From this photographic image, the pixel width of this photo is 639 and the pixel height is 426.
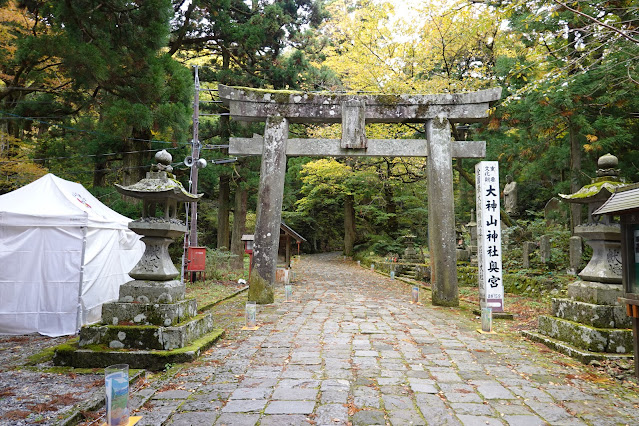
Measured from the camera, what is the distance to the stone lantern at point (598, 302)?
15.6 ft

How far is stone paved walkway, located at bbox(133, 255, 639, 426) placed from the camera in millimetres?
3233

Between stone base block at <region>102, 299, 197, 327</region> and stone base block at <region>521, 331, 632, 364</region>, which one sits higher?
stone base block at <region>102, 299, 197, 327</region>

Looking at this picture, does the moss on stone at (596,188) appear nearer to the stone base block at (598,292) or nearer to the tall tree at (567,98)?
the stone base block at (598,292)

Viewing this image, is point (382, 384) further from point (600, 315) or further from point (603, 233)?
point (603, 233)

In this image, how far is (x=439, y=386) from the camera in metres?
3.96

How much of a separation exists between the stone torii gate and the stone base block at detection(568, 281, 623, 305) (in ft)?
12.6

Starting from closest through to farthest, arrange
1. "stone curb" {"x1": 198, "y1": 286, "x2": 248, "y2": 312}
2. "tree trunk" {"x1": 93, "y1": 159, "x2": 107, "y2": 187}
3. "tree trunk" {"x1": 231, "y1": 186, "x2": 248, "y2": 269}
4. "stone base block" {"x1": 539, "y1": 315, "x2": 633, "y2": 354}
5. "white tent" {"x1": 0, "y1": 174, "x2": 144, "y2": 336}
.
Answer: "stone base block" {"x1": 539, "y1": 315, "x2": 633, "y2": 354}
"white tent" {"x1": 0, "y1": 174, "x2": 144, "y2": 336}
"stone curb" {"x1": 198, "y1": 286, "x2": 248, "y2": 312}
"tree trunk" {"x1": 93, "y1": 159, "x2": 107, "y2": 187}
"tree trunk" {"x1": 231, "y1": 186, "x2": 248, "y2": 269}

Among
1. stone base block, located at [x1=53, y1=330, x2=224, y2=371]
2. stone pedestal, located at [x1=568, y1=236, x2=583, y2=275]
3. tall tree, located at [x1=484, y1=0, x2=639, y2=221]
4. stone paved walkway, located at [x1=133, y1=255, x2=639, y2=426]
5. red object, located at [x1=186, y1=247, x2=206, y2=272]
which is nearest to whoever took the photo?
stone paved walkway, located at [x1=133, y1=255, x2=639, y2=426]

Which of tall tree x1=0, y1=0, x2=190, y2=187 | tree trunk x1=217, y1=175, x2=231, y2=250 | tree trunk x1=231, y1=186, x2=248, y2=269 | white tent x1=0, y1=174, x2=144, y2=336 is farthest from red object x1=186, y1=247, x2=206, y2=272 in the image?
white tent x1=0, y1=174, x2=144, y2=336

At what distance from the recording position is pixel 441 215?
9.24 meters

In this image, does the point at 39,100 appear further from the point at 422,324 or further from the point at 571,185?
the point at 571,185

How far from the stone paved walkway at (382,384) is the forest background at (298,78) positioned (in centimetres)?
423

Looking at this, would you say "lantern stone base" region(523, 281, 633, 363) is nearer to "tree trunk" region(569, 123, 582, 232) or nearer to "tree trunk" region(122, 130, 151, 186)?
"tree trunk" region(569, 123, 582, 232)

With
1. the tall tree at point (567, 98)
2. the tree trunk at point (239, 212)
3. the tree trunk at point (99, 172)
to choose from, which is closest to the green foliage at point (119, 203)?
the tree trunk at point (99, 172)
